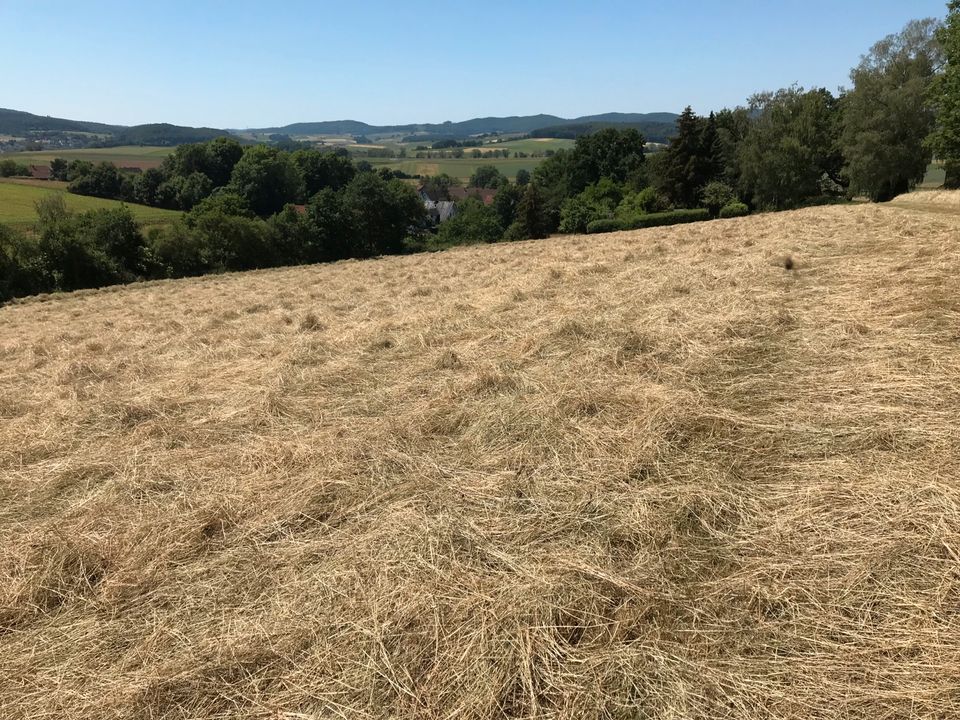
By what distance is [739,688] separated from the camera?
7.49 ft

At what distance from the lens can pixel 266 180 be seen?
78562 mm

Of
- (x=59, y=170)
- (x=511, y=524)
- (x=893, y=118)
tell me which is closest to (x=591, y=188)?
(x=893, y=118)

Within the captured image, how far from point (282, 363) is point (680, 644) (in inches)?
224

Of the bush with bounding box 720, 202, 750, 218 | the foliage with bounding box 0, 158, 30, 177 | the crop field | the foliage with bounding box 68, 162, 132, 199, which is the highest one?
the crop field

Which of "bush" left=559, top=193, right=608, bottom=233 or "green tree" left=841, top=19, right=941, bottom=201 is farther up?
"green tree" left=841, top=19, right=941, bottom=201

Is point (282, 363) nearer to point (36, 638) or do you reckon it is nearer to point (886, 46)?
point (36, 638)

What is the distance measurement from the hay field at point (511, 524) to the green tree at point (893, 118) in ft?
116

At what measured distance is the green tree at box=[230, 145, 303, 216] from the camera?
251 ft

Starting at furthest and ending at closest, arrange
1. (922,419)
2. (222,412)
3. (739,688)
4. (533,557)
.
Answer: (222,412)
(922,419)
(533,557)
(739,688)

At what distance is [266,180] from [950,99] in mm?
78434

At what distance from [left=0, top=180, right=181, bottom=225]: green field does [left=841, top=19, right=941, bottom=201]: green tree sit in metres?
59.0

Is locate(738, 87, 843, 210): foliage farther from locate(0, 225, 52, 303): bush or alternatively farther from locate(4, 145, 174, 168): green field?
locate(4, 145, 174, 168): green field

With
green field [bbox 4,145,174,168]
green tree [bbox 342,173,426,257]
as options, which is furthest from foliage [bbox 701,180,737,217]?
green field [bbox 4,145,174,168]

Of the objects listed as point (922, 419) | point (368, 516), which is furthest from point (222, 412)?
point (922, 419)
